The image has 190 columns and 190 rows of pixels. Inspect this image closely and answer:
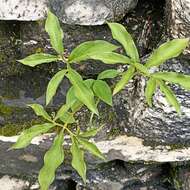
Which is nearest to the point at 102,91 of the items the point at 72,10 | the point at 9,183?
the point at 72,10

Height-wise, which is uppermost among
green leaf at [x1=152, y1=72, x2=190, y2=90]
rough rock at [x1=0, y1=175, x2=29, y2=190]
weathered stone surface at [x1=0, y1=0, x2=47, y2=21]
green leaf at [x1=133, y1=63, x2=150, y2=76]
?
weathered stone surface at [x1=0, y1=0, x2=47, y2=21]

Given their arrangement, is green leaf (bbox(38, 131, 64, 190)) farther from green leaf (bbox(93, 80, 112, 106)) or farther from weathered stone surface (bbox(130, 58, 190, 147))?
weathered stone surface (bbox(130, 58, 190, 147))

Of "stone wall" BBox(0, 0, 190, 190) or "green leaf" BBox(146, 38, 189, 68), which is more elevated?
"green leaf" BBox(146, 38, 189, 68)

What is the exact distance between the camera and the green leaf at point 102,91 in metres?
1.43

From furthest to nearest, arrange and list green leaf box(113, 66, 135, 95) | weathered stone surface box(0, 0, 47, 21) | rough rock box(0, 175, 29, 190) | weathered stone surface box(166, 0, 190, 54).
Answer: rough rock box(0, 175, 29, 190), weathered stone surface box(0, 0, 47, 21), weathered stone surface box(166, 0, 190, 54), green leaf box(113, 66, 135, 95)

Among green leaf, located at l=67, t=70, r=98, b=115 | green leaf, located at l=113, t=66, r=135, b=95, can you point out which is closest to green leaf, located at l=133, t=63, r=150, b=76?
green leaf, located at l=113, t=66, r=135, b=95

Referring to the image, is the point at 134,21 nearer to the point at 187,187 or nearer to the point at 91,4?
the point at 91,4

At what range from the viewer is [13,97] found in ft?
6.03

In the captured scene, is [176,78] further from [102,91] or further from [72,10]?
[72,10]

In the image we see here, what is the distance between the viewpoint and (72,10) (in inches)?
59.4

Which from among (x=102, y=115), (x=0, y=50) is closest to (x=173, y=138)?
(x=102, y=115)

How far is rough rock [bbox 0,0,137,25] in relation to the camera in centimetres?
151

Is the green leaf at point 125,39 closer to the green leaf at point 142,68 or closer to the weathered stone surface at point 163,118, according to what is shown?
the green leaf at point 142,68

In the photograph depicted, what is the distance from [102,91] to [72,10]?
0.27 metres
